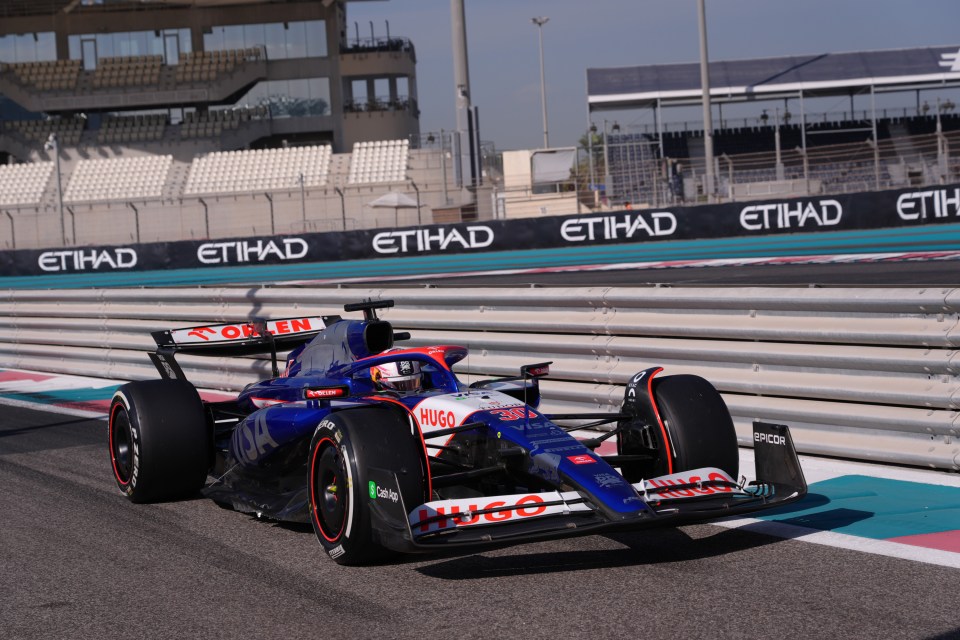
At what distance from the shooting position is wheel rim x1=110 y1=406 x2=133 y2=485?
7.31 meters

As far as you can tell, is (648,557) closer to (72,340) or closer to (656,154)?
(72,340)

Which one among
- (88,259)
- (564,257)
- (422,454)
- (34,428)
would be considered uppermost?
(88,259)

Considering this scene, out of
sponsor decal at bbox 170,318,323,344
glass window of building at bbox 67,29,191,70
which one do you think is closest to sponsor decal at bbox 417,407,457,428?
sponsor decal at bbox 170,318,323,344

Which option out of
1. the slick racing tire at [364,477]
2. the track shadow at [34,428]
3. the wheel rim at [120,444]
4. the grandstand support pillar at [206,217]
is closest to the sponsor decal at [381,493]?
the slick racing tire at [364,477]

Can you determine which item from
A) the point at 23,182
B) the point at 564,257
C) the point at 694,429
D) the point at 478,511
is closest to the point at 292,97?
the point at 23,182

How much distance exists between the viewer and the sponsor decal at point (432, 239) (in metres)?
26.1

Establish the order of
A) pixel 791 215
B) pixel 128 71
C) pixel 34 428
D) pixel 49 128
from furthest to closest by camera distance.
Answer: pixel 128 71, pixel 49 128, pixel 791 215, pixel 34 428

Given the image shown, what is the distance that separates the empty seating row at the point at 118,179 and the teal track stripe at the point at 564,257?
36.2 ft

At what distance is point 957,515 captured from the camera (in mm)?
5676

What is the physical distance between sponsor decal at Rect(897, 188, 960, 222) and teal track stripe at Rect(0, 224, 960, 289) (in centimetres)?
→ 29

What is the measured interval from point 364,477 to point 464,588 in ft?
2.21

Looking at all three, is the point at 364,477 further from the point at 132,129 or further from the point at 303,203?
the point at 132,129

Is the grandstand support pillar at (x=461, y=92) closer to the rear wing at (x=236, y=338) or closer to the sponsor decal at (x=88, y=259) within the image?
the sponsor decal at (x=88, y=259)

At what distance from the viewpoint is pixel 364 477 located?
16.9 ft
